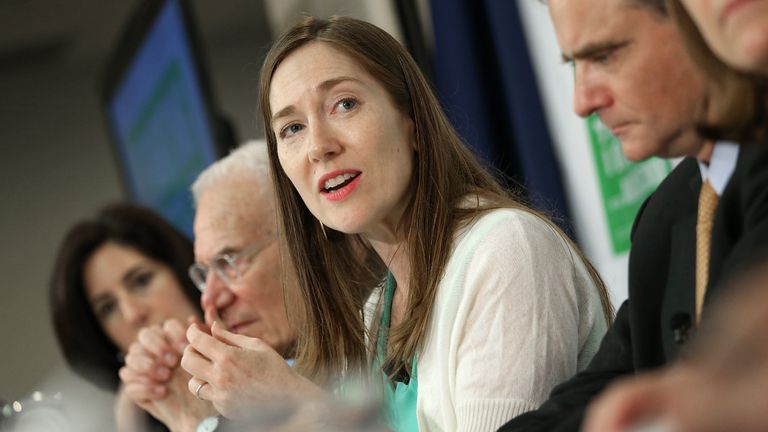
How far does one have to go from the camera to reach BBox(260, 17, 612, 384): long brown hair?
5.62ft

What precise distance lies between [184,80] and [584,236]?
5.10ft

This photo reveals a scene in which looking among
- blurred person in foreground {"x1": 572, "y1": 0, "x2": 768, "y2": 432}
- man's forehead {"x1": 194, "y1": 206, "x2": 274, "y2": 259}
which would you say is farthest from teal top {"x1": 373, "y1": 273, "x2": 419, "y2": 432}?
blurred person in foreground {"x1": 572, "y1": 0, "x2": 768, "y2": 432}

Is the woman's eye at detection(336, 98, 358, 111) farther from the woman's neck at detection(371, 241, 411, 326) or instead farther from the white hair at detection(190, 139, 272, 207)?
the white hair at detection(190, 139, 272, 207)

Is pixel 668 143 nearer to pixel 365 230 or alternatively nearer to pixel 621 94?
pixel 621 94

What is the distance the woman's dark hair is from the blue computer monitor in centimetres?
31

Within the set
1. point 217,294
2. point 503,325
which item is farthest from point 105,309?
point 503,325

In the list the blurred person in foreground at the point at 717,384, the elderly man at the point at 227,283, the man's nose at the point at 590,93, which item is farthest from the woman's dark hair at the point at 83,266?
the blurred person in foreground at the point at 717,384

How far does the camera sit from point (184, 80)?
12.4 ft

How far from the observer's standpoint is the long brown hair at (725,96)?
3.15 feet

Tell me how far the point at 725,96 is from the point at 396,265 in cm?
90

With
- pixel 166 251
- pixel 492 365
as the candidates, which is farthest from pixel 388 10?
pixel 492 365

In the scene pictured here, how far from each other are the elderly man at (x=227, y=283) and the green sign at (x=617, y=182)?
80 centimetres

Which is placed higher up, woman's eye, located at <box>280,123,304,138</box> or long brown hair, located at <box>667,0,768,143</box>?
long brown hair, located at <box>667,0,768,143</box>

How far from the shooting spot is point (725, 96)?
3.22 ft
